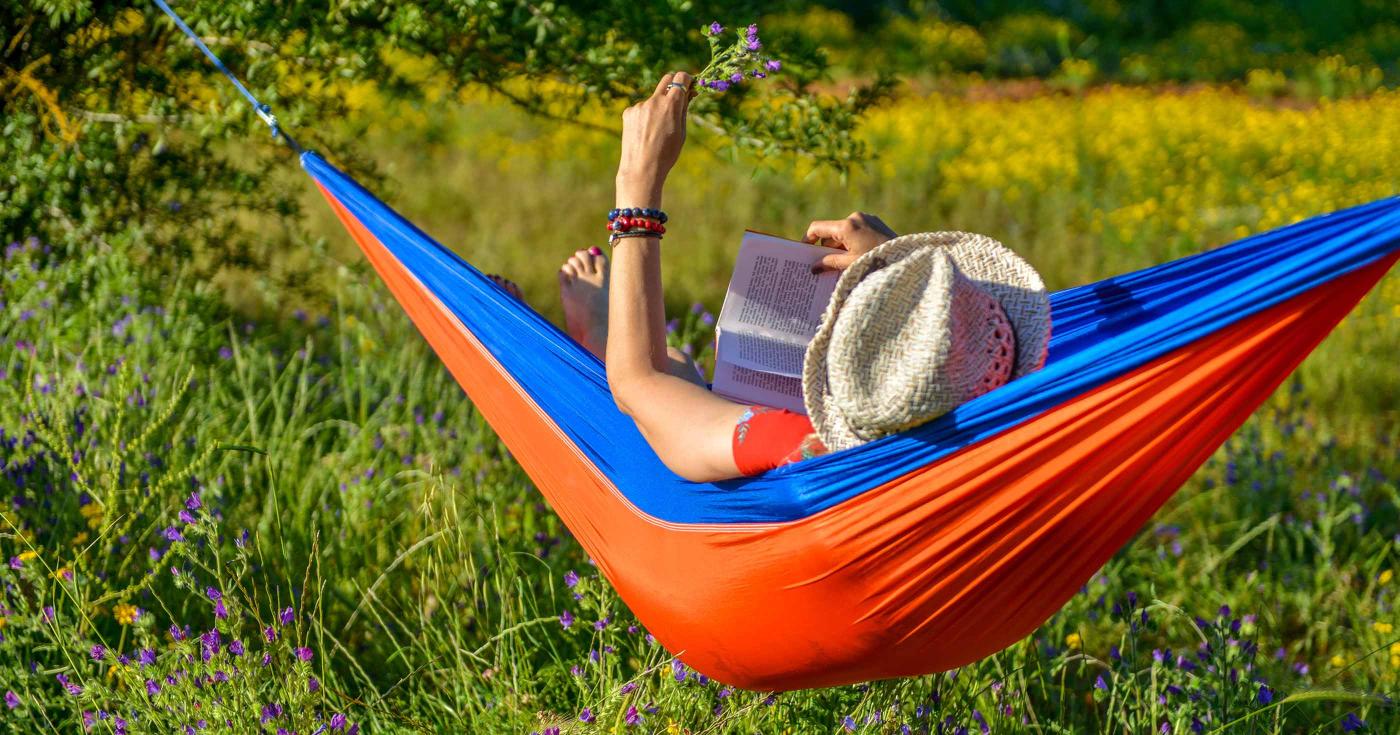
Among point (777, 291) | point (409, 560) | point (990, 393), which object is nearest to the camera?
point (990, 393)

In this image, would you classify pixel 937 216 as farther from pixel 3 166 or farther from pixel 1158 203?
pixel 3 166

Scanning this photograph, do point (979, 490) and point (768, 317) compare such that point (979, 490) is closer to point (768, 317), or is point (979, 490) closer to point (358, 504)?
point (768, 317)

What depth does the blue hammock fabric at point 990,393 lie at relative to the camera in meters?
1.48

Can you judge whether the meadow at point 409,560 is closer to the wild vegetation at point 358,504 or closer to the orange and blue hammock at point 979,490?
the wild vegetation at point 358,504

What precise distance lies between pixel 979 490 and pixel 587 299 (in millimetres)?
1216

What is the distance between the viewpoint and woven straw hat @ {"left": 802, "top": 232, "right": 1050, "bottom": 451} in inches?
59.5

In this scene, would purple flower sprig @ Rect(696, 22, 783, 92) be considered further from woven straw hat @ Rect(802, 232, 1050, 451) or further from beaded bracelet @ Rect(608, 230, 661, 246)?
woven straw hat @ Rect(802, 232, 1050, 451)

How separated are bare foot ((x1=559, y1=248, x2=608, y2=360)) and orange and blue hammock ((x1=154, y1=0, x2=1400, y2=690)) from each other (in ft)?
1.84

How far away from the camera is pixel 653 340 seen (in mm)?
1813

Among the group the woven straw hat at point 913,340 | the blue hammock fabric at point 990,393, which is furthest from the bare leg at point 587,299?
the woven straw hat at point 913,340

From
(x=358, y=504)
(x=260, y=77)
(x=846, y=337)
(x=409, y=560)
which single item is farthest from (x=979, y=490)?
(x=260, y=77)

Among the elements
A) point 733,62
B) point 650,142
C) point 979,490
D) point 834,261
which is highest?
point 733,62

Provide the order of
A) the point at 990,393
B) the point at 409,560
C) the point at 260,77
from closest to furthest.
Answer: the point at 990,393
the point at 409,560
the point at 260,77

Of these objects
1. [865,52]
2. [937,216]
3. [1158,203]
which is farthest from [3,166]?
[865,52]
